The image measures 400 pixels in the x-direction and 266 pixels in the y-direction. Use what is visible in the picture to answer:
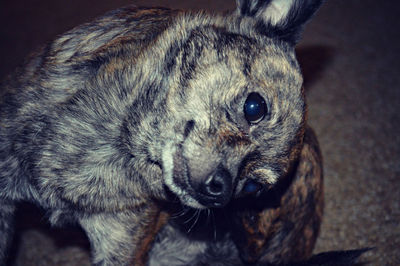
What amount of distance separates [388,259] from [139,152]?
1.93 m

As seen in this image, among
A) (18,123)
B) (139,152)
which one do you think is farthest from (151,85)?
(18,123)

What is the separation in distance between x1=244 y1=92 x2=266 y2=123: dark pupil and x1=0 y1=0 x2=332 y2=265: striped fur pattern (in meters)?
0.01

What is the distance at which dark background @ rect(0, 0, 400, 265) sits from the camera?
2.97 metres

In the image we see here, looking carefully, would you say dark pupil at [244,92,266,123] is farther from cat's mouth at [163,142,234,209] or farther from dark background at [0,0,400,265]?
dark background at [0,0,400,265]

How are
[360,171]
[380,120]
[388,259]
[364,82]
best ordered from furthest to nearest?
[364,82]
[380,120]
[360,171]
[388,259]

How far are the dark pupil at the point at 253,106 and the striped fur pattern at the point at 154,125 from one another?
15 mm

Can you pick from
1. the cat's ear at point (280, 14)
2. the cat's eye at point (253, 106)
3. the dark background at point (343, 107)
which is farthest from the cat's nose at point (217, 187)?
the dark background at point (343, 107)

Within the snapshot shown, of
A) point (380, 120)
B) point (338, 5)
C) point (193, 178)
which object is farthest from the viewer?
point (338, 5)

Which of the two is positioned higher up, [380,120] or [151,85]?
[151,85]

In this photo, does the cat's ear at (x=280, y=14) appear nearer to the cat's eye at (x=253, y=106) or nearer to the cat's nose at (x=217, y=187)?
the cat's eye at (x=253, y=106)

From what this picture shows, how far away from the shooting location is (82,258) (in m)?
2.90

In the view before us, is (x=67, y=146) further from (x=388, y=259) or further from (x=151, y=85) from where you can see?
(x=388, y=259)

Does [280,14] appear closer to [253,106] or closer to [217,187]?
[253,106]

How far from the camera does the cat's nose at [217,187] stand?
1844 mm
